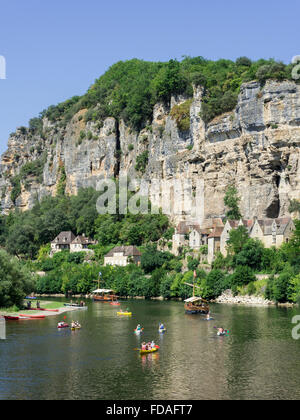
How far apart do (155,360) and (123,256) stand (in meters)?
50.6

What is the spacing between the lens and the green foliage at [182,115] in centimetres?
9074

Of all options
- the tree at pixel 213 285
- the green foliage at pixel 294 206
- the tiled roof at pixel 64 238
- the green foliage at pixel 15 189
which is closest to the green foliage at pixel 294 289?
the tree at pixel 213 285

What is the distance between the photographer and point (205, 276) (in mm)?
70250

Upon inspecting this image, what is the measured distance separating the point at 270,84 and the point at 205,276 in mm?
27201

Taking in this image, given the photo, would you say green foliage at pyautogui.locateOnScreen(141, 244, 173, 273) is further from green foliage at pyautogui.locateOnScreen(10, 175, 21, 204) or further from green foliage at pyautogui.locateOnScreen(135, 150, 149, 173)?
green foliage at pyautogui.locateOnScreen(10, 175, 21, 204)

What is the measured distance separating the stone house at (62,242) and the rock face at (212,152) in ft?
46.7

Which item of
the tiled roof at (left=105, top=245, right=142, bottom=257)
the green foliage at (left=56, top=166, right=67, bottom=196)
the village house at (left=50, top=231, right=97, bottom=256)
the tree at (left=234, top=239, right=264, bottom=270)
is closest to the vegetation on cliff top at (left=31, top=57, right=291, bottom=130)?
the green foliage at (left=56, top=166, right=67, bottom=196)

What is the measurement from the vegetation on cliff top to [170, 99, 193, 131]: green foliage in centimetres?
285

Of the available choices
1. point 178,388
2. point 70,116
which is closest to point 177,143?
point 70,116

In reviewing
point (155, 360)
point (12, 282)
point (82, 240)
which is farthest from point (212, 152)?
point (155, 360)

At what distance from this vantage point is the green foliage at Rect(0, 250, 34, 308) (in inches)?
2058

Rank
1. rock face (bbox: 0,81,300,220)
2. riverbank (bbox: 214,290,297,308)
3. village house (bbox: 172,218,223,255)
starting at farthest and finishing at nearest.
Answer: village house (bbox: 172,218,223,255) → rock face (bbox: 0,81,300,220) → riverbank (bbox: 214,290,297,308)

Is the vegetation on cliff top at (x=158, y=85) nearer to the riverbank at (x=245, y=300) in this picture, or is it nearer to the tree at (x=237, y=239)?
the tree at (x=237, y=239)

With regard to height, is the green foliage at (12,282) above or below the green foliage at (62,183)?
below
